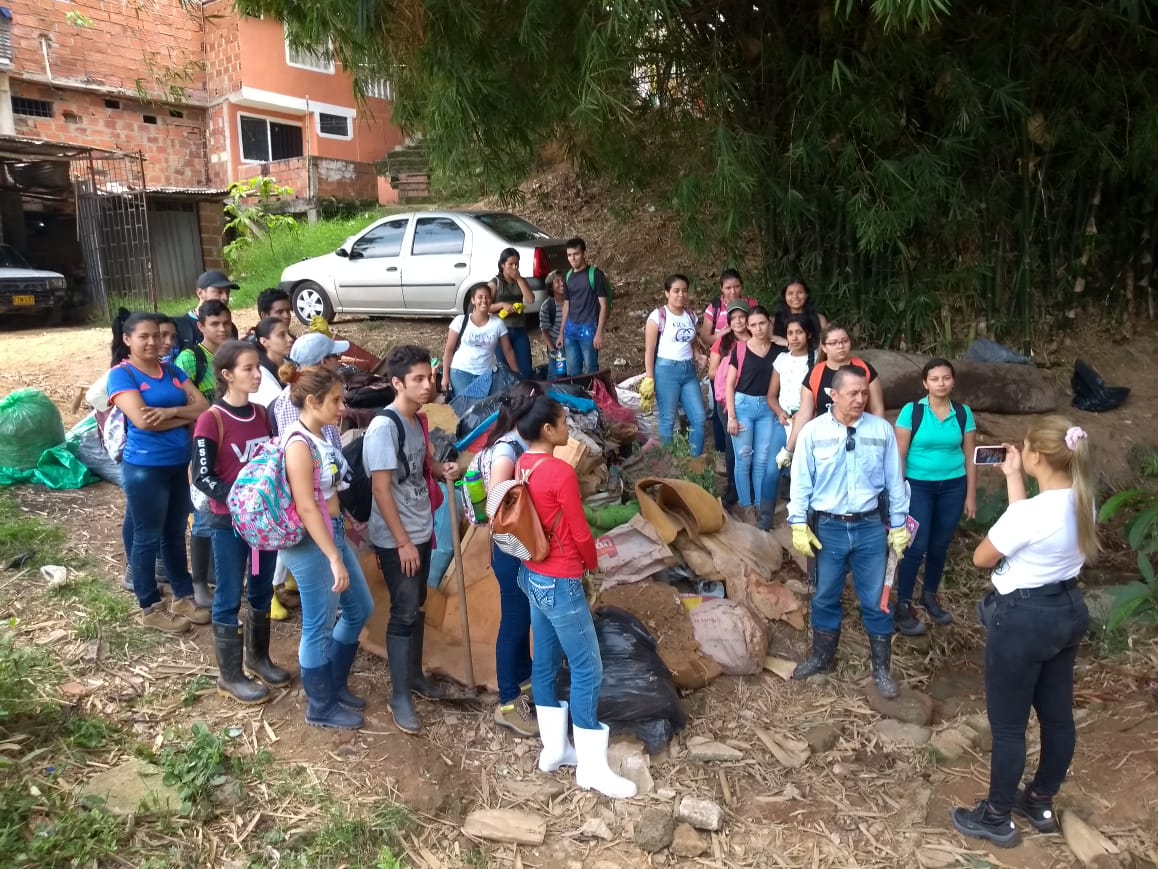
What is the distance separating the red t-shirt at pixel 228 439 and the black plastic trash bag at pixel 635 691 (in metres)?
1.57

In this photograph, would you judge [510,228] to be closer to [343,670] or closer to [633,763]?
[343,670]

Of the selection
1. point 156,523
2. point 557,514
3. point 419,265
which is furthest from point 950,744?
point 419,265

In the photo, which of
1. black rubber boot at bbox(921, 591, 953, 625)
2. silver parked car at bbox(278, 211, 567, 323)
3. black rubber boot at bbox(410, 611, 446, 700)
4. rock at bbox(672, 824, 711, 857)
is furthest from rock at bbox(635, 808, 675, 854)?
silver parked car at bbox(278, 211, 567, 323)

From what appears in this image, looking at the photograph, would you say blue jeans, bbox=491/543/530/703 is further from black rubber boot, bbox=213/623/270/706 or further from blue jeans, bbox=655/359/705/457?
blue jeans, bbox=655/359/705/457

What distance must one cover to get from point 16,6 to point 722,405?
55.7 feet

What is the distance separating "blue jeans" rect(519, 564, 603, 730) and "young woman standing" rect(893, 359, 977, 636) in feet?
6.01

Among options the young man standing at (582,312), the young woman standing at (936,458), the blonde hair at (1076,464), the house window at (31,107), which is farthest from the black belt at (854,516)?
the house window at (31,107)

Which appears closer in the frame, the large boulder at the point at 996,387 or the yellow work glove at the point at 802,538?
the yellow work glove at the point at 802,538

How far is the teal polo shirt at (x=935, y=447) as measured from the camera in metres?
4.05

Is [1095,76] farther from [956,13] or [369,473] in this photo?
[369,473]

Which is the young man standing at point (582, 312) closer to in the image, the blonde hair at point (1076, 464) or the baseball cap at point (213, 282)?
the baseball cap at point (213, 282)

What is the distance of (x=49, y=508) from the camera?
205 inches

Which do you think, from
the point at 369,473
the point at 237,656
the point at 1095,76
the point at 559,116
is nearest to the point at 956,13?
the point at 1095,76

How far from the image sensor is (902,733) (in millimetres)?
3678
